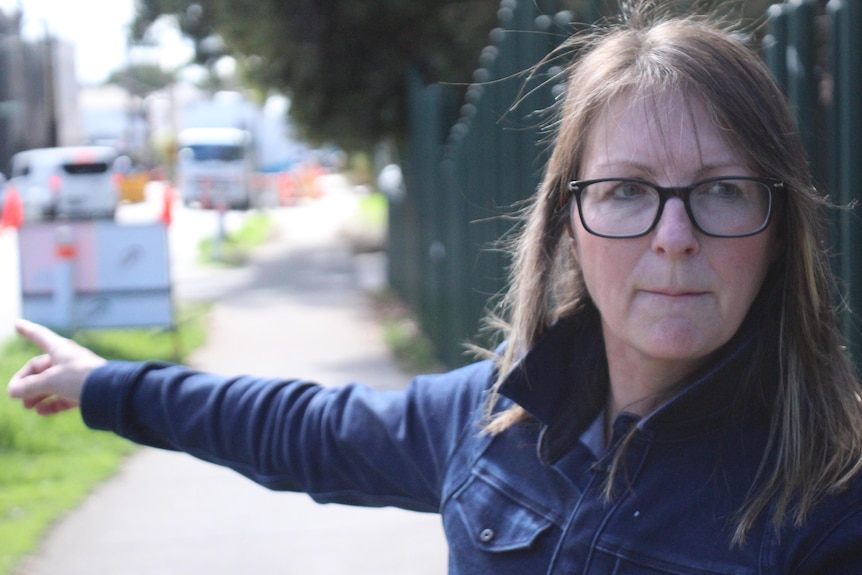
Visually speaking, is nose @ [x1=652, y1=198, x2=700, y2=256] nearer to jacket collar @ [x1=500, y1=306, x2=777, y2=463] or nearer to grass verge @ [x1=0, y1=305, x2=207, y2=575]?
jacket collar @ [x1=500, y1=306, x2=777, y2=463]

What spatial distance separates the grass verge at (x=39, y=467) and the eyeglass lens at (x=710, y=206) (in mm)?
3685

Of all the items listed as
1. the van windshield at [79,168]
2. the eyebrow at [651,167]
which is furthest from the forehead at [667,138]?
the van windshield at [79,168]

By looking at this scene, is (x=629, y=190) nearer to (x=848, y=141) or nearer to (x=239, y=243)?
(x=848, y=141)

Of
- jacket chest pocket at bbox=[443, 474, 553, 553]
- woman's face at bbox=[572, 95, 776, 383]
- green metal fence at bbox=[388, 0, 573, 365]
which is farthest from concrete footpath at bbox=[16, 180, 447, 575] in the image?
woman's face at bbox=[572, 95, 776, 383]

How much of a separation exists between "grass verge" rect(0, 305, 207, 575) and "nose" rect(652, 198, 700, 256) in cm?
374

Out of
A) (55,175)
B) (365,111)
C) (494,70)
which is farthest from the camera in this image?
(55,175)

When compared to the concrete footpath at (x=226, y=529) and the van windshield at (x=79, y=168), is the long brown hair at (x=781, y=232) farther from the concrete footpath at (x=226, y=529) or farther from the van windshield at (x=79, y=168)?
the van windshield at (x=79, y=168)

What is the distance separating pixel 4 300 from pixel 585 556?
571 inches

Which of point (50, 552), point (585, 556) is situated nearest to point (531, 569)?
point (585, 556)

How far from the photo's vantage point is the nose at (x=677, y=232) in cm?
162

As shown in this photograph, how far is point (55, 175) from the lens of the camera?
29.5 metres

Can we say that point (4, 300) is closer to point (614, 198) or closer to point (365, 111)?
point (365, 111)

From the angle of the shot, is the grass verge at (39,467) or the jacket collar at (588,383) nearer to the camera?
the jacket collar at (588,383)

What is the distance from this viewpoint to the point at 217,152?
3516 centimetres
